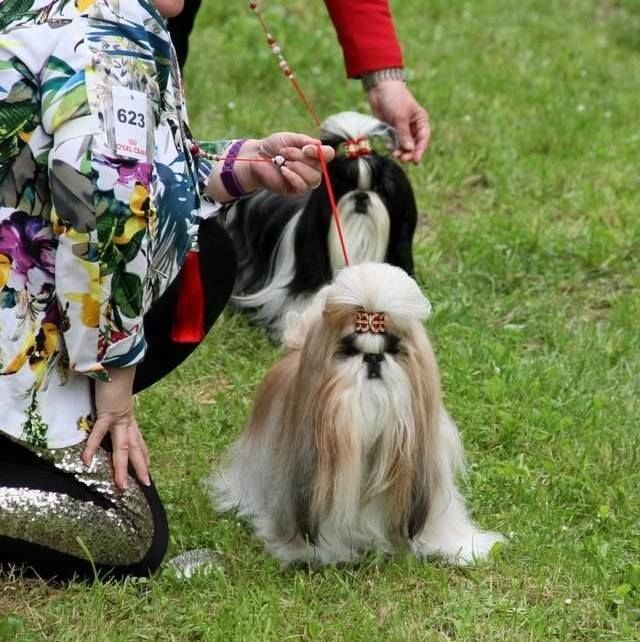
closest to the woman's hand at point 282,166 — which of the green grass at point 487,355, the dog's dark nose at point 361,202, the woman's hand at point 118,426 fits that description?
the woman's hand at point 118,426

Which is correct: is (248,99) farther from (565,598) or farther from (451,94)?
(565,598)

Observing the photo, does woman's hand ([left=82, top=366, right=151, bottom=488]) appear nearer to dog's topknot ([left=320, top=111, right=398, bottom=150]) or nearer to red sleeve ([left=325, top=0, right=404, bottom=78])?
red sleeve ([left=325, top=0, right=404, bottom=78])

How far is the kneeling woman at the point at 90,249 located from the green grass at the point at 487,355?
0.19m

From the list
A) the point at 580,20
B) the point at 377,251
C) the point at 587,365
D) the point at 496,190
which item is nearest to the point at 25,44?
the point at 377,251

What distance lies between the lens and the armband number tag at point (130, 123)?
8.30 feet

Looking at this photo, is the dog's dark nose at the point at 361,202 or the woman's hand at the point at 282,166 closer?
the woman's hand at the point at 282,166

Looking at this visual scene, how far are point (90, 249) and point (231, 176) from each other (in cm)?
61

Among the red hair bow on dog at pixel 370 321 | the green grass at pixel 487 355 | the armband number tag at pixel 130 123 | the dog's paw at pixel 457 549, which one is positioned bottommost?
the green grass at pixel 487 355

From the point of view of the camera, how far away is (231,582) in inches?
117

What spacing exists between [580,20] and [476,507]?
5289 millimetres

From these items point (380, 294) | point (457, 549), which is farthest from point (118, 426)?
point (457, 549)

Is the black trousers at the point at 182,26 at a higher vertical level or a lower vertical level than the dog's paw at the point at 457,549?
higher

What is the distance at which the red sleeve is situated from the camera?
3.71 m

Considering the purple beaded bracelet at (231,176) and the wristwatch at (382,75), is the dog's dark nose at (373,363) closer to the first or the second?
the purple beaded bracelet at (231,176)
